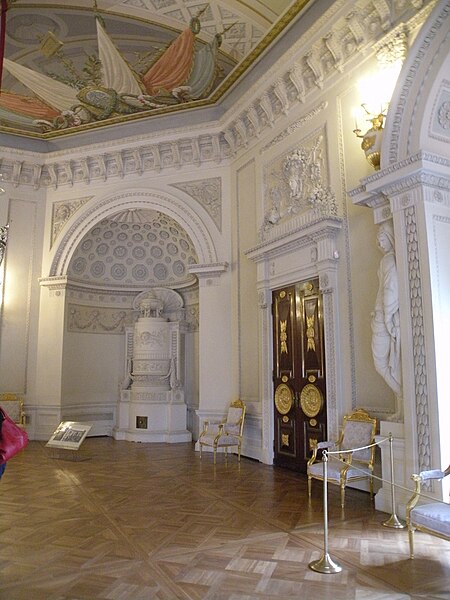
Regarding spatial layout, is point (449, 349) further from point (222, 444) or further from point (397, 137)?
point (222, 444)

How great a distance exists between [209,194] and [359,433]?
602cm

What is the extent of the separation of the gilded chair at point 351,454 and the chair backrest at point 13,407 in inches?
264

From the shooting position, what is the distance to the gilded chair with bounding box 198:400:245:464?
318 inches

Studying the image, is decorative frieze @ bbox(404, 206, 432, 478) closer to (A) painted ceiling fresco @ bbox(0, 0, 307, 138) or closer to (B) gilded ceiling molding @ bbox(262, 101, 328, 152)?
(B) gilded ceiling molding @ bbox(262, 101, 328, 152)

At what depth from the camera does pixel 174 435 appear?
10.5 meters

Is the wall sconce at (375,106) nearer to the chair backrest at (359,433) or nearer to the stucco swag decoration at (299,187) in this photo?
the stucco swag decoration at (299,187)

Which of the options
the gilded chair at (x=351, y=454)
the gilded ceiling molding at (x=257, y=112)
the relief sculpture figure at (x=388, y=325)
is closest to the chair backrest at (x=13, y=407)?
the gilded ceiling molding at (x=257, y=112)

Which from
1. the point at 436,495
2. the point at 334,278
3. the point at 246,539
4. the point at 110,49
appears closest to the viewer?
the point at 246,539

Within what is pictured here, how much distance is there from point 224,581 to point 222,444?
4.62 m

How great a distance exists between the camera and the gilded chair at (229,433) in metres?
8.09

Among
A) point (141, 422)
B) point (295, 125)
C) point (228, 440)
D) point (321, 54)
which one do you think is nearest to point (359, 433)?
point (228, 440)

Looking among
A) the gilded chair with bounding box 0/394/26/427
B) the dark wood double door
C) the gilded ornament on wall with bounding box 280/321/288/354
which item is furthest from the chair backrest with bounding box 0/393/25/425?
the gilded ornament on wall with bounding box 280/321/288/354

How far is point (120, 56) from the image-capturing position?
9.55 m

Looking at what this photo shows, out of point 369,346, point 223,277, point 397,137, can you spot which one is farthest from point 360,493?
point 223,277
